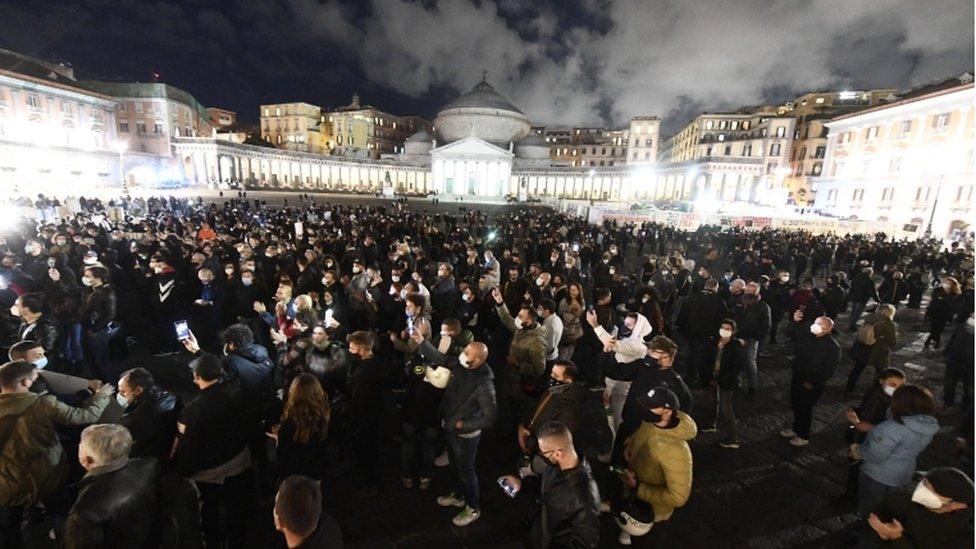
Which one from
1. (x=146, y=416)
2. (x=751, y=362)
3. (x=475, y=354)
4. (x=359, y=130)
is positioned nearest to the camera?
(x=146, y=416)

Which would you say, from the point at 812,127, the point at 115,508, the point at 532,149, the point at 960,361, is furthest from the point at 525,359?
the point at 532,149

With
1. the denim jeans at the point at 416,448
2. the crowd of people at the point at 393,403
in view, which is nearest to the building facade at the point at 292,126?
the crowd of people at the point at 393,403

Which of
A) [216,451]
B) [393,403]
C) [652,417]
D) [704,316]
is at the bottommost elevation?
[393,403]

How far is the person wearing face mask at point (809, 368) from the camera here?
5141 mm

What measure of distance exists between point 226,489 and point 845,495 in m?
5.97

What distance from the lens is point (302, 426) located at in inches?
131

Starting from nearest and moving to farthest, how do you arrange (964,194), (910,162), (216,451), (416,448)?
(216,451) < (416,448) < (964,194) < (910,162)

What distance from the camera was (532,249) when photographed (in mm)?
15391

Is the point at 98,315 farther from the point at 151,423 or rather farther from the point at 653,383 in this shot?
the point at 653,383

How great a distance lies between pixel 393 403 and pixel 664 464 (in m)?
4.42

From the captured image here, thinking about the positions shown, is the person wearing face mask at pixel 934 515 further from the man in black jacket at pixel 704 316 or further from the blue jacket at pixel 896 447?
the man in black jacket at pixel 704 316

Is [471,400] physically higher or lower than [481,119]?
lower

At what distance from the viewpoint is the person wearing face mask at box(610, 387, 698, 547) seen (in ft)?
9.99

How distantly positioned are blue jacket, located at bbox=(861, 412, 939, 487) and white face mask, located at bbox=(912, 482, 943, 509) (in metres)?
1.05
